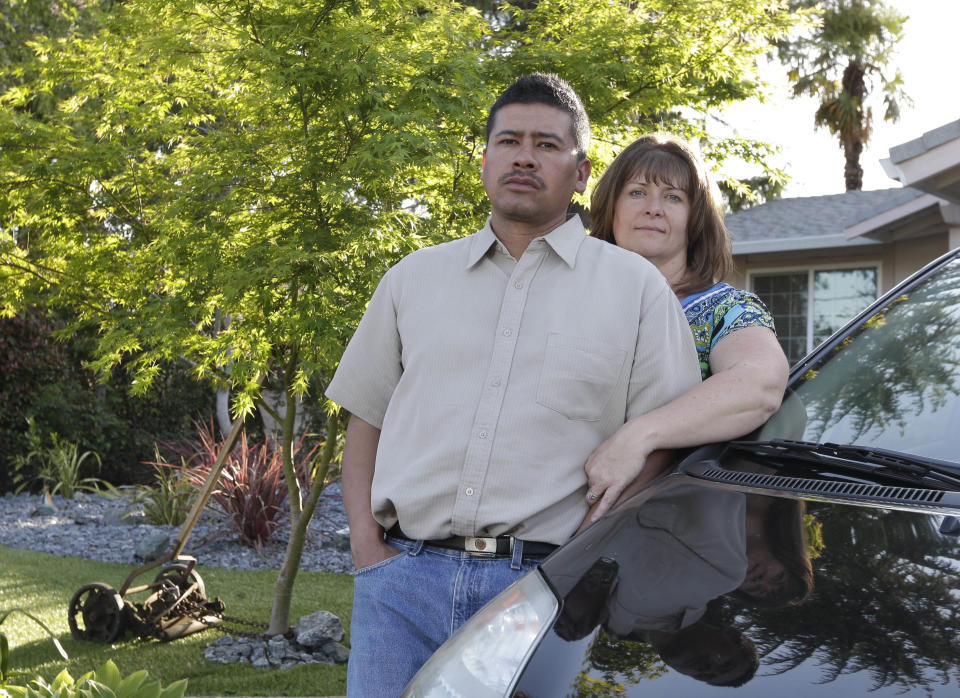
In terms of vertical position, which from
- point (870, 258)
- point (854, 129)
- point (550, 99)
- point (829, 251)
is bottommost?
point (550, 99)

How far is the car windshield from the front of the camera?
2.01 m

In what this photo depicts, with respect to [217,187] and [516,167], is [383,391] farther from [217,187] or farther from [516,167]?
[217,187]

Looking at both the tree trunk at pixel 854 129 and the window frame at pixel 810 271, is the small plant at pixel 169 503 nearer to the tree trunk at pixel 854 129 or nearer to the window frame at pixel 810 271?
the window frame at pixel 810 271

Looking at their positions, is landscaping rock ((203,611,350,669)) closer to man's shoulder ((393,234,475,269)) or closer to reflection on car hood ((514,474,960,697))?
man's shoulder ((393,234,475,269))

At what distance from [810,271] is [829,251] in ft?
1.44

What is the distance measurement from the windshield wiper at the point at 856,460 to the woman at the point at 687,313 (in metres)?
0.06

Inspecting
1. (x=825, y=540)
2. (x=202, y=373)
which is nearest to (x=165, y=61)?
(x=202, y=373)

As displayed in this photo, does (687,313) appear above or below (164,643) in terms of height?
above

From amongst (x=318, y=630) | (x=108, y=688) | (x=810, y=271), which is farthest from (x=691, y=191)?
(x=810, y=271)

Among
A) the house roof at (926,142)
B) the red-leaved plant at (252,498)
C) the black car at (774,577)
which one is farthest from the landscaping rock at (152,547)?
the house roof at (926,142)

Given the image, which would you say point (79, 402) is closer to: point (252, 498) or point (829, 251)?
point (252, 498)

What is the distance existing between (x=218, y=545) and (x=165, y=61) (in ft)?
16.6

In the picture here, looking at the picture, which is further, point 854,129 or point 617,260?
point 854,129

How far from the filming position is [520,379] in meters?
1.97
